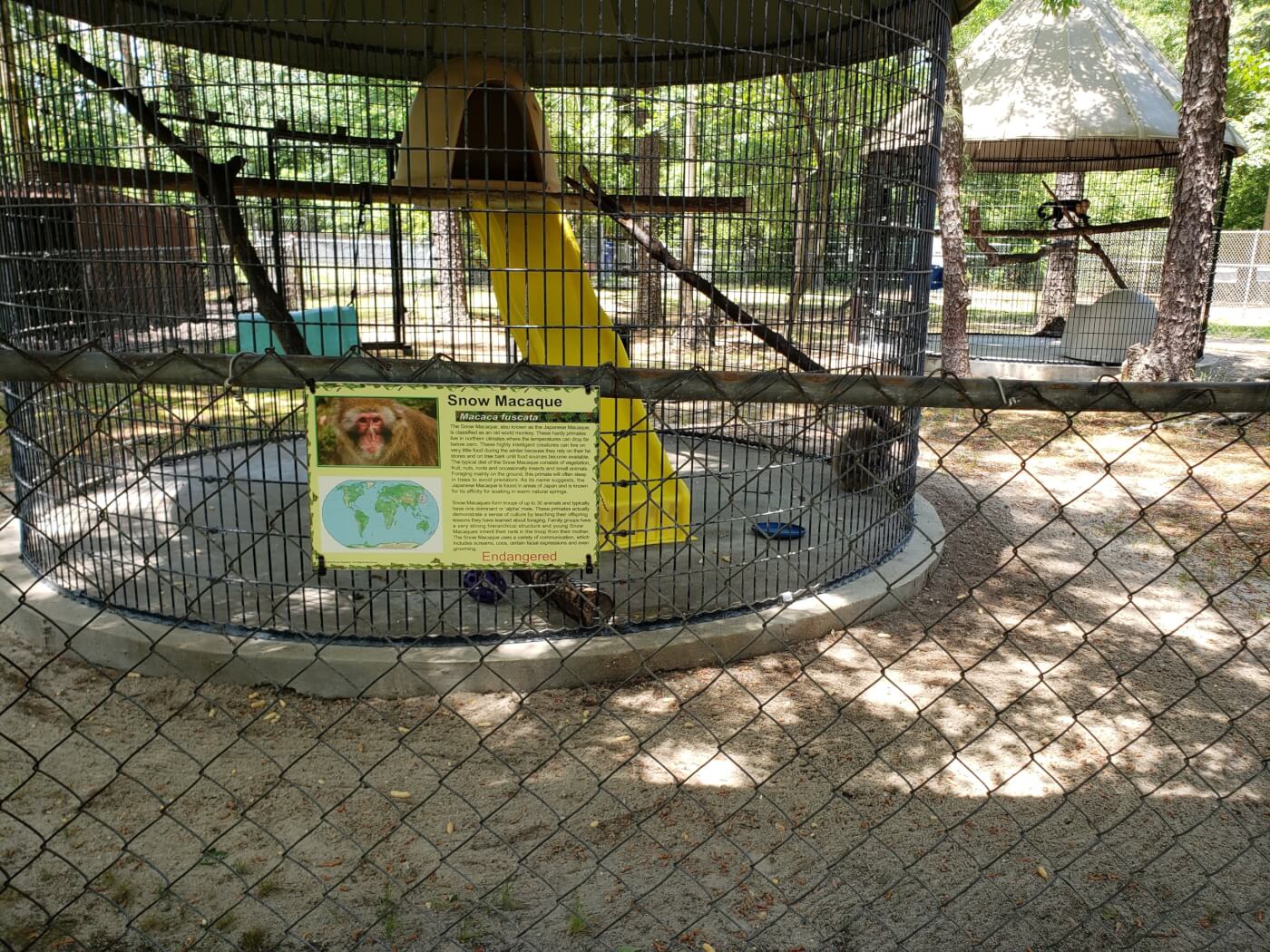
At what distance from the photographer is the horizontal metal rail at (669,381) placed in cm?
195

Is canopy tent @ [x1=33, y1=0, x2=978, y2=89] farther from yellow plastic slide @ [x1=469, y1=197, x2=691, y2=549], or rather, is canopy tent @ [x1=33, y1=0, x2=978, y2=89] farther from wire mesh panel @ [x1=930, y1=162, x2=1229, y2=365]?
wire mesh panel @ [x1=930, y1=162, x2=1229, y2=365]

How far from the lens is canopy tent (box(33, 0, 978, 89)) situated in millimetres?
4965

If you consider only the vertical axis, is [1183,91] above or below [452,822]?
above

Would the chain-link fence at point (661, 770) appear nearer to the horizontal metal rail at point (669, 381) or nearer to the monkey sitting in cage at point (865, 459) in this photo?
the horizontal metal rail at point (669, 381)

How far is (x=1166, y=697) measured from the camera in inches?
162

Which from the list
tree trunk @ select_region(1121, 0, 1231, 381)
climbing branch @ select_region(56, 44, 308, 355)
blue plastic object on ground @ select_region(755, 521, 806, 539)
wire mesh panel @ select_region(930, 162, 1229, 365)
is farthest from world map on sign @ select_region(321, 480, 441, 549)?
wire mesh panel @ select_region(930, 162, 1229, 365)

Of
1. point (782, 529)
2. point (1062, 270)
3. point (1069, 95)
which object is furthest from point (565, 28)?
point (1062, 270)

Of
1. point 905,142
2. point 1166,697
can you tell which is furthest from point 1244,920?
point 905,142

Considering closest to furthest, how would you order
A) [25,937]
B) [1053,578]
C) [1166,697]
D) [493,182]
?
[25,937]
[1166,697]
[493,182]
[1053,578]

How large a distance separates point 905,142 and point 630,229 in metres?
1.58

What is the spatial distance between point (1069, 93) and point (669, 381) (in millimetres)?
11509

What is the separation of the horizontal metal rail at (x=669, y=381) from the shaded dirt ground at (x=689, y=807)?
28 centimetres

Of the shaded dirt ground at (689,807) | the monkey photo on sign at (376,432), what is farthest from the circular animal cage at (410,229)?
the monkey photo on sign at (376,432)

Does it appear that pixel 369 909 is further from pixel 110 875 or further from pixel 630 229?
pixel 630 229
